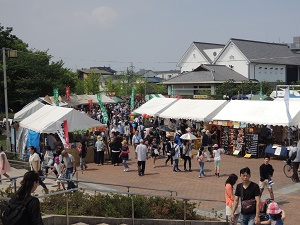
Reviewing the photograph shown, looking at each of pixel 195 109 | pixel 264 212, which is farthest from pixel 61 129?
pixel 264 212

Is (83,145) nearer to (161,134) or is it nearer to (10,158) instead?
(10,158)

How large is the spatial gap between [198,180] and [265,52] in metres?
54.3

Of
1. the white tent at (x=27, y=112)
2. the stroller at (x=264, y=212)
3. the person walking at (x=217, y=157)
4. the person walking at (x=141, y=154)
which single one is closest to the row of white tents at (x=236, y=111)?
the person walking at (x=217, y=157)

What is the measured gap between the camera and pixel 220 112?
77.5 ft

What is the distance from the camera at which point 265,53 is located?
65.6 metres

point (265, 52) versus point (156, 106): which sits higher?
point (265, 52)

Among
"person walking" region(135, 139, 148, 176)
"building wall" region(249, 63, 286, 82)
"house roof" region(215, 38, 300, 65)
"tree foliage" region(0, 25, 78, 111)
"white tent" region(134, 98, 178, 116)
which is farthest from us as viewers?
"house roof" region(215, 38, 300, 65)

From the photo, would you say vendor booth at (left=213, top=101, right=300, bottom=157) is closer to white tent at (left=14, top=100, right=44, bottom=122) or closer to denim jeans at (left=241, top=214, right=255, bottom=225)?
white tent at (left=14, top=100, right=44, bottom=122)

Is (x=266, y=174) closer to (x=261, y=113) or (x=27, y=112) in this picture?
(x=261, y=113)

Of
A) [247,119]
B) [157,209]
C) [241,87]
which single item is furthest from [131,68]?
[157,209]

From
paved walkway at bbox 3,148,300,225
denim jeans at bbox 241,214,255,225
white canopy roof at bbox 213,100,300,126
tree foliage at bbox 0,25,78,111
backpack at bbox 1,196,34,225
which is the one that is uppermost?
tree foliage at bbox 0,25,78,111

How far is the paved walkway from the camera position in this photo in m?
12.4

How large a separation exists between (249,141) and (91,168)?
28.5ft

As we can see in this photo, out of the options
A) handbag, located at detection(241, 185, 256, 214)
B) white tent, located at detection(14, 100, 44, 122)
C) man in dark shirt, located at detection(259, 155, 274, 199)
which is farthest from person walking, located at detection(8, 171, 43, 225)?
white tent, located at detection(14, 100, 44, 122)
